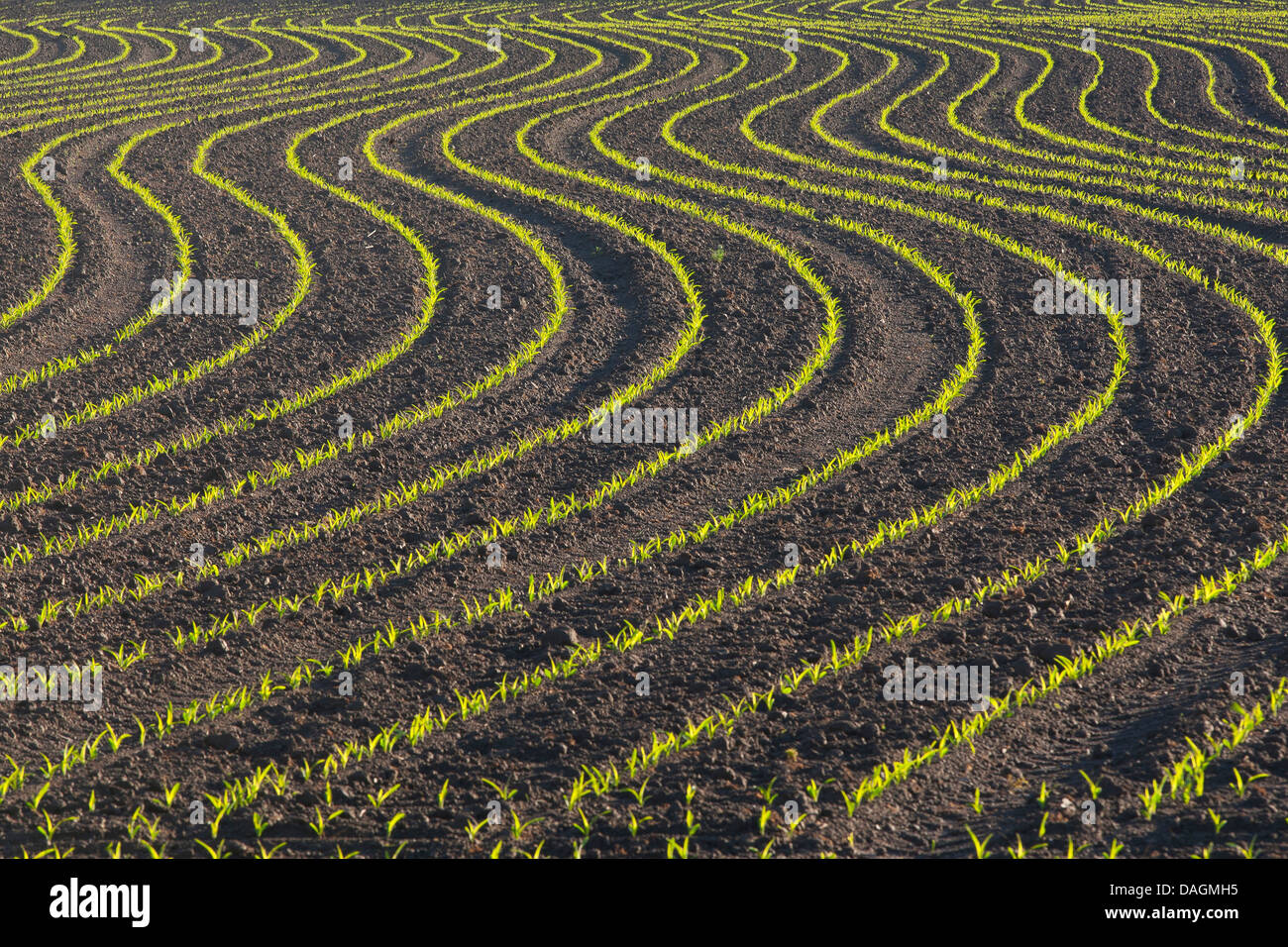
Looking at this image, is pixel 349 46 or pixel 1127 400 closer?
pixel 1127 400

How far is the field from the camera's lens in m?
5.12

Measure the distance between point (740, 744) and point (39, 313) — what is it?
29.4 ft

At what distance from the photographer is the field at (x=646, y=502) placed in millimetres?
5117

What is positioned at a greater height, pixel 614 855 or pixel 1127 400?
pixel 1127 400

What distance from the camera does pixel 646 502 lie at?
7.86m

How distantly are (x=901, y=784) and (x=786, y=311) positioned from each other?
701 centimetres

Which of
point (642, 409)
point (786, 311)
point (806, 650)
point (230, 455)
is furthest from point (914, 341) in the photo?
point (230, 455)

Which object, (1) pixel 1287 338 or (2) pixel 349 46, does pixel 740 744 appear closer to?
(1) pixel 1287 338

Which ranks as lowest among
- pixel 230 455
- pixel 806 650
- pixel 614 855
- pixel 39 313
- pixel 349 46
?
pixel 614 855

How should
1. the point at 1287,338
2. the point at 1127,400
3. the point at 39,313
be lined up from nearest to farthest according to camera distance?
the point at 1127,400, the point at 1287,338, the point at 39,313

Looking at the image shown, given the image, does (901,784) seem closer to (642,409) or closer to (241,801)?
(241,801)

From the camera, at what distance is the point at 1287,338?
10.4 metres

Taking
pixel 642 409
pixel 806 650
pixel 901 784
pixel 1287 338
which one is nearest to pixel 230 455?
pixel 642 409

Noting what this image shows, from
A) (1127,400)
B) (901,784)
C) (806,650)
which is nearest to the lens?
(901,784)
